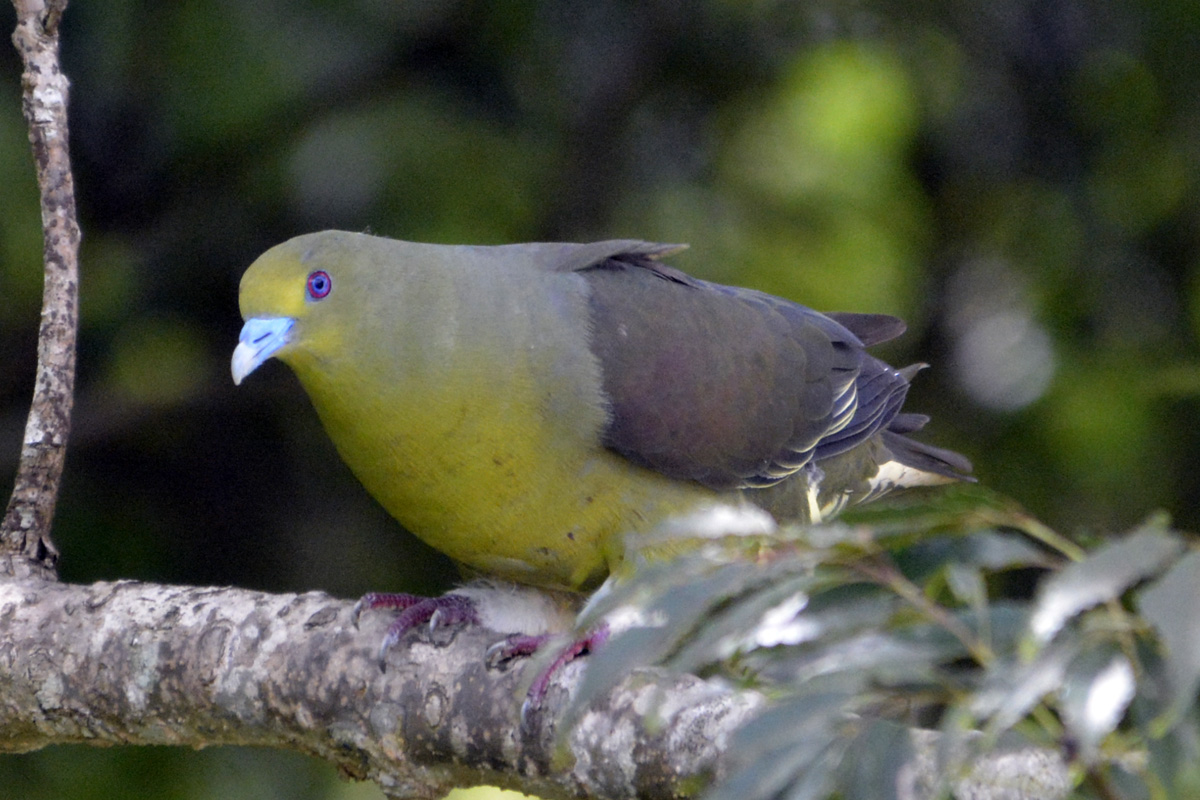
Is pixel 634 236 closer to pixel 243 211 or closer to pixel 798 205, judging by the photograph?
Result: pixel 798 205

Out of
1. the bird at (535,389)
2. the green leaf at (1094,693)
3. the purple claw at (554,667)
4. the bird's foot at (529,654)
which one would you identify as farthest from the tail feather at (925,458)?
the green leaf at (1094,693)

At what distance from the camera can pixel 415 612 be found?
8.33ft

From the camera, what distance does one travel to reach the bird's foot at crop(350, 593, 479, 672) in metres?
2.32

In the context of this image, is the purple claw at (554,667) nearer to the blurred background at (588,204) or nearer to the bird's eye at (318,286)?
the bird's eye at (318,286)

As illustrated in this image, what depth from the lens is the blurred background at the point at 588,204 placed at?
391 centimetres

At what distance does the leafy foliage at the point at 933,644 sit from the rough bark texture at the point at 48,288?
1.63 meters

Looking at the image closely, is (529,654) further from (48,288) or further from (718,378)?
(48,288)

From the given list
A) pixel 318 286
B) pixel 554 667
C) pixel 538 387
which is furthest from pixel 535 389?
pixel 554 667

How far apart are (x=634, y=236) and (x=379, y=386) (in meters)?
1.99

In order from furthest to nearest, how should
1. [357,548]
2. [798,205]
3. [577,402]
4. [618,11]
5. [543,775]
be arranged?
[798,205] → [618,11] → [357,548] → [577,402] → [543,775]

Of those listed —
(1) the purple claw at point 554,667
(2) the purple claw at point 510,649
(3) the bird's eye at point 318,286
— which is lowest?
(1) the purple claw at point 554,667

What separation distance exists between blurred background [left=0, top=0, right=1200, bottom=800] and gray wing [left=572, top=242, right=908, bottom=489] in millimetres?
1082

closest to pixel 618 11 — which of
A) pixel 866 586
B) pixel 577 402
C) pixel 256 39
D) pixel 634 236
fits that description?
pixel 634 236

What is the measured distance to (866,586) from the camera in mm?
1138
